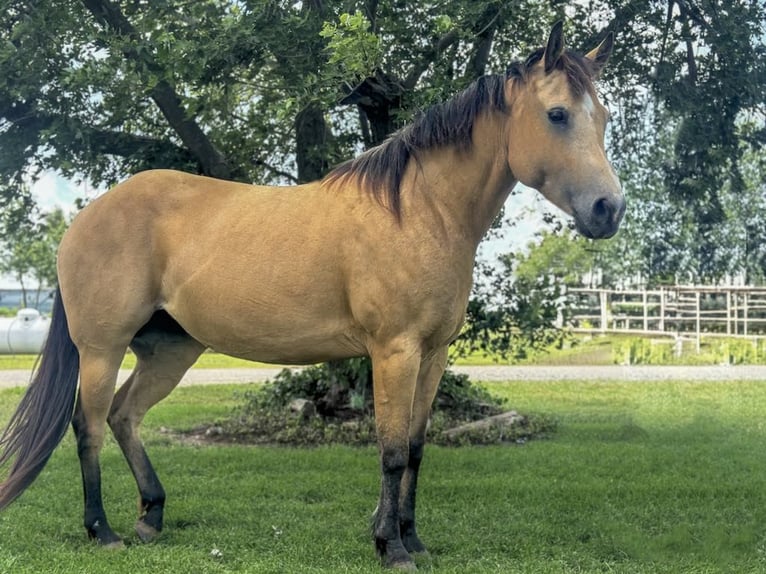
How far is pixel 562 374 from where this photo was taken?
51.9 feet

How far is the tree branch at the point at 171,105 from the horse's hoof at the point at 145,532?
3198mm

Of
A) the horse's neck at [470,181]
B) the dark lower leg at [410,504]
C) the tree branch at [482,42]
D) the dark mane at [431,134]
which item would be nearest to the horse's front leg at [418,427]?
the dark lower leg at [410,504]

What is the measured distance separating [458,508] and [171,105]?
4.43 meters

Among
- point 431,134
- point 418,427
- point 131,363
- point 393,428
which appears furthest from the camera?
point 131,363

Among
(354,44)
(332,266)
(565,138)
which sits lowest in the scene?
(332,266)

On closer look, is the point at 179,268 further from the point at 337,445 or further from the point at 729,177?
the point at 729,177

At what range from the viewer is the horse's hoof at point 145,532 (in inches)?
179

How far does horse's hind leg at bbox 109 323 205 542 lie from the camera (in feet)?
15.4

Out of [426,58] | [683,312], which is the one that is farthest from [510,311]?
[683,312]

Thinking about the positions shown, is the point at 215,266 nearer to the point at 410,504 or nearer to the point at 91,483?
the point at 91,483

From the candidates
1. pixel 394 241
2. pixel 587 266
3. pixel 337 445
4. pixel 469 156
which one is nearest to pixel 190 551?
pixel 394 241

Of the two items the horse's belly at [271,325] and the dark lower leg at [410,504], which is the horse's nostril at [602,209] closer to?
the horse's belly at [271,325]

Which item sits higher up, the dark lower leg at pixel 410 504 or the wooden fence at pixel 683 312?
the wooden fence at pixel 683 312

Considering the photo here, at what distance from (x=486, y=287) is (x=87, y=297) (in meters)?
5.22
